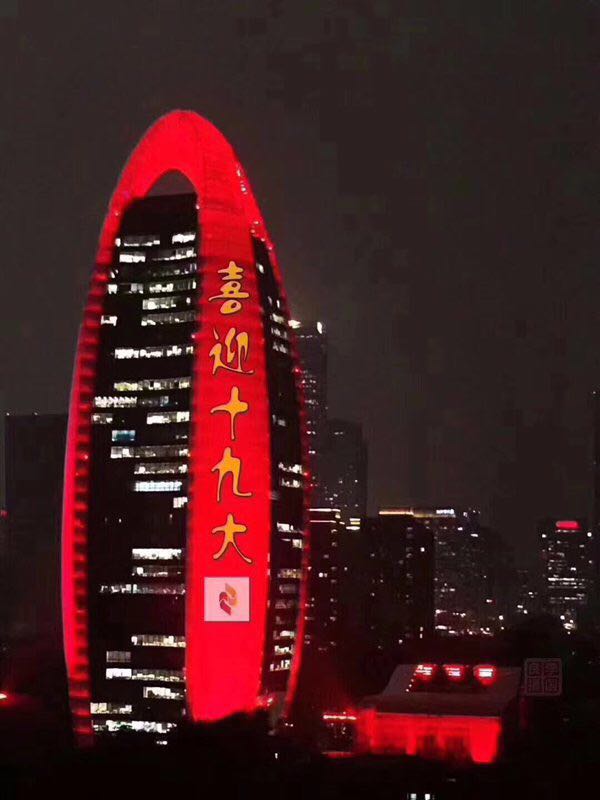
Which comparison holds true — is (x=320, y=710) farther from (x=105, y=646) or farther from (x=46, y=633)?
(x=46, y=633)

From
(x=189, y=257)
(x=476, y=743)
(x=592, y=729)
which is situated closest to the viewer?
(x=476, y=743)

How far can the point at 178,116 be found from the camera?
171ft

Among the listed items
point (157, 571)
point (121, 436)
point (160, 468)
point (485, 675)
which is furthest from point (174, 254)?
point (485, 675)

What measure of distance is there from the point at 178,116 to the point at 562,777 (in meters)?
26.5

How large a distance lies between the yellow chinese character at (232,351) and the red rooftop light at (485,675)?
37.8 ft

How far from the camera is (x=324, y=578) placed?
112m

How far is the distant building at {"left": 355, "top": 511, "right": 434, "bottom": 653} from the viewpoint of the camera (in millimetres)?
122494

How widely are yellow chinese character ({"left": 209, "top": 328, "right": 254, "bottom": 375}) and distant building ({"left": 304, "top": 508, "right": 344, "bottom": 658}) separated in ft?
163

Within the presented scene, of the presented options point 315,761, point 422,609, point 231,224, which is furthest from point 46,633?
point 422,609

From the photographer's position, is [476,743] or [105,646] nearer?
[476,743]

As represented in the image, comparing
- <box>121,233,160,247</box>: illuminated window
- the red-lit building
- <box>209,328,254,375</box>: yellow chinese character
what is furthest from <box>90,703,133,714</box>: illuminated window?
<box>121,233,160,247</box>: illuminated window

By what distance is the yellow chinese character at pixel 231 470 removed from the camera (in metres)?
48.0

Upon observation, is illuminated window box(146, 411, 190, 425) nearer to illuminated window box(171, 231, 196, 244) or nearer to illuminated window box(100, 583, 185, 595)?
illuminated window box(100, 583, 185, 595)

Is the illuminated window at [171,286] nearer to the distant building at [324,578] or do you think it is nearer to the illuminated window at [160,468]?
the illuminated window at [160,468]
